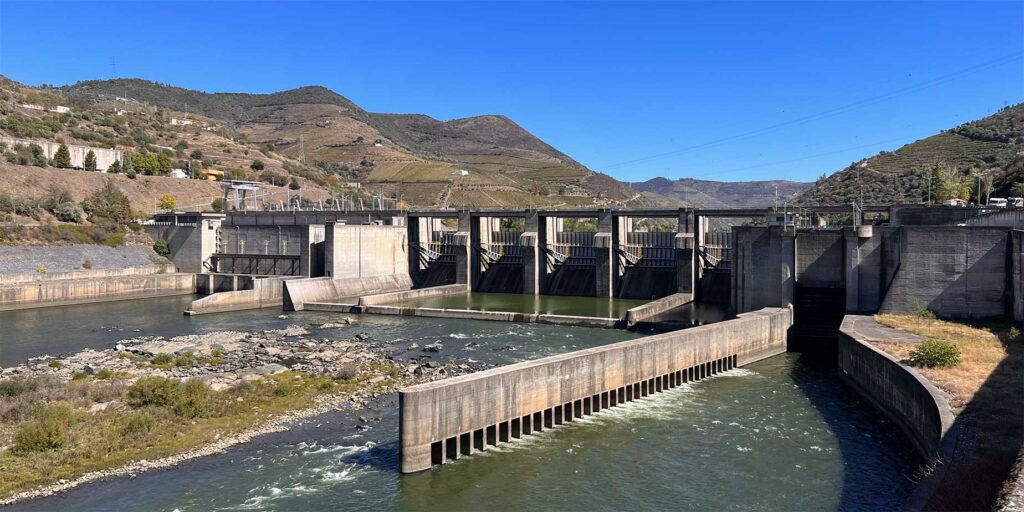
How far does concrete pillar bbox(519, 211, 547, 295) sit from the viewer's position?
45844 millimetres

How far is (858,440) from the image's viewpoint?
17453mm

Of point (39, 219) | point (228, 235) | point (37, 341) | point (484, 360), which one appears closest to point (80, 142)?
point (39, 219)

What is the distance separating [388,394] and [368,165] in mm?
108299

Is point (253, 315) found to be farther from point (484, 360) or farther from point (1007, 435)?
point (1007, 435)

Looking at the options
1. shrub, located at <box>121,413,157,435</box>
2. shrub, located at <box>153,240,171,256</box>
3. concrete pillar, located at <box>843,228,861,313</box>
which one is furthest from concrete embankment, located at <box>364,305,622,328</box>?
shrub, located at <box>153,240,171,256</box>

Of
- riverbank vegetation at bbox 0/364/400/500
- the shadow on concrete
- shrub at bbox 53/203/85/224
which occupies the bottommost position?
riverbank vegetation at bbox 0/364/400/500

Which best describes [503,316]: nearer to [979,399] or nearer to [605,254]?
[605,254]

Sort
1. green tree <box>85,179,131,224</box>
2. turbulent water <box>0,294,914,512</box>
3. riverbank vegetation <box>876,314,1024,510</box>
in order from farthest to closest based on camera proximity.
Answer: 1. green tree <box>85,179,131,224</box>
2. turbulent water <box>0,294,914,512</box>
3. riverbank vegetation <box>876,314,1024,510</box>

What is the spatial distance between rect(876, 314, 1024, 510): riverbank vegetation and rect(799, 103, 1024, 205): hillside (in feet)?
111

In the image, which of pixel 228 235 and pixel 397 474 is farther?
pixel 228 235

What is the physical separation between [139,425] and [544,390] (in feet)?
32.6

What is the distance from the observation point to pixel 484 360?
26.5m

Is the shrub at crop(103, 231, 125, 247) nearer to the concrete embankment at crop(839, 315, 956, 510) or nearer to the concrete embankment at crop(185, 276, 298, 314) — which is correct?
the concrete embankment at crop(185, 276, 298, 314)

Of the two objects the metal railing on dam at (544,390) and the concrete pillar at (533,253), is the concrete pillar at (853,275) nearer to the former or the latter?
the metal railing on dam at (544,390)
